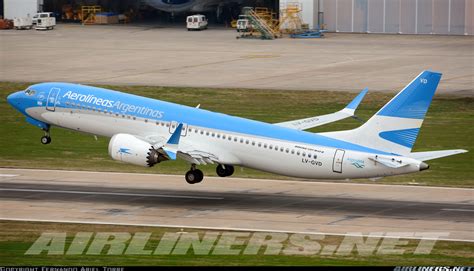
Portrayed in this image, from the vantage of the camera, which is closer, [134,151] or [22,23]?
[134,151]

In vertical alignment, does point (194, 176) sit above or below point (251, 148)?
below

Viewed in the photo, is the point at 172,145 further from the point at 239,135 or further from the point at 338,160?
the point at 338,160

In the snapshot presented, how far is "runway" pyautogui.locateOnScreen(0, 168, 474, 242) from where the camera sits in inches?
2061

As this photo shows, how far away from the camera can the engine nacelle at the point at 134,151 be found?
181 ft

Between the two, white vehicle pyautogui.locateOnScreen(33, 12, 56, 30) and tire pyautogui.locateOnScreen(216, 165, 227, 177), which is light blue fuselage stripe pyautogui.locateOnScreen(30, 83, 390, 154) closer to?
tire pyautogui.locateOnScreen(216, 165, 227, 177)

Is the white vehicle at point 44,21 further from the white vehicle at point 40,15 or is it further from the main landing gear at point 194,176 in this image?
the main landing gear at point 194,176

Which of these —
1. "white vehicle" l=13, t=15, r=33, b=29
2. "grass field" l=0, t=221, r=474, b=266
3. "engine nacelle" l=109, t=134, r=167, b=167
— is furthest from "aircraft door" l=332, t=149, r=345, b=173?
"white vehicle" l=13, t=15, r=33, b=29

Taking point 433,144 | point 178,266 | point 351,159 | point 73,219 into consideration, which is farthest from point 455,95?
point 178,266

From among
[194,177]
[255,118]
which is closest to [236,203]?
[194,177]

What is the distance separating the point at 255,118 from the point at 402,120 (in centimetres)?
3264

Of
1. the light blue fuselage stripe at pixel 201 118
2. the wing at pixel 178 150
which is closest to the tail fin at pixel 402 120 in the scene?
the light blue fuselage stripe at pixel 201 118

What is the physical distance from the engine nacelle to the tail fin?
1028 cm

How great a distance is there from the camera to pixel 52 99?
6266 cm

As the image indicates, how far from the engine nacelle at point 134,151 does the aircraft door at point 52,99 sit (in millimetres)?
7809
